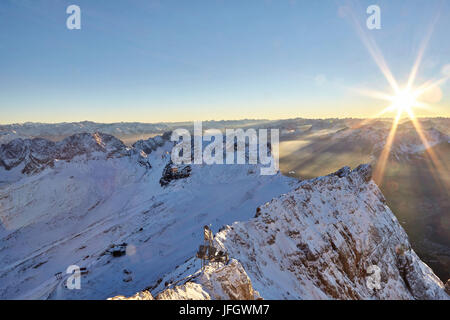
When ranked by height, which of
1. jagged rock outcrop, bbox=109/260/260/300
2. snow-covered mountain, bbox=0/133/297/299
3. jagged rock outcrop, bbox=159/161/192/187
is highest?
jagged rock outcrop, bbox=109/260/260/300

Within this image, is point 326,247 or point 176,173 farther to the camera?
point 176,173

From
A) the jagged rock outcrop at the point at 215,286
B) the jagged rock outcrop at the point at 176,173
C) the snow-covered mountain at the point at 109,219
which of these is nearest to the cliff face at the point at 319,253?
the jagged rock outcrop at the point at 215,286

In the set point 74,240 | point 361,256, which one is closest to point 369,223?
point 361,256

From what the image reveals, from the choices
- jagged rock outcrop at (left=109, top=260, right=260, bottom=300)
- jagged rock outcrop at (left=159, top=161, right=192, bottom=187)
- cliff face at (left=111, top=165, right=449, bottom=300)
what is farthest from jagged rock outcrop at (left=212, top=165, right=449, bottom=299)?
jagged rock outcrop at (left=159, top=161, right=192, bottom=187)

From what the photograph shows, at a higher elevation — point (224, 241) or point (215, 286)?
point (215, 286)

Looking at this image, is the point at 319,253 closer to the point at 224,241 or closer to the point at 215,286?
the point at 224,241

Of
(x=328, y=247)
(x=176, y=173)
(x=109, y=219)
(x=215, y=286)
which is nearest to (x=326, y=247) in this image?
(x=328, y=247)

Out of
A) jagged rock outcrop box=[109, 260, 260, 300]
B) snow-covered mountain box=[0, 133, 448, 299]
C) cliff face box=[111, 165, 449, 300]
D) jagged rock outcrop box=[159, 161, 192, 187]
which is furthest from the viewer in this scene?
jagged rock outcrop box=[159, 161, 192, 187]

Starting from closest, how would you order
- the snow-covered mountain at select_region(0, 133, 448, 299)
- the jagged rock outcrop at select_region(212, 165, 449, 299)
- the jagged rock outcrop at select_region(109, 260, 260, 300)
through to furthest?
the jagged rock outcrop at select_region(109, 260, 260, 300) → the snow-covered mountain at select_region(0, 133, 448, 299) → the jagged rock outcrop at select_region(212, 165, 449, 299)

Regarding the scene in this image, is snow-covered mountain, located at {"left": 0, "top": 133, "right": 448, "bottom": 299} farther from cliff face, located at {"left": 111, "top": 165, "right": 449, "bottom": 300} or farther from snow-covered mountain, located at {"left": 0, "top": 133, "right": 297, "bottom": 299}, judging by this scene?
snow-covered mountain, located at {"left": 0, "top": 133, "right": 297, "bottom": 299}

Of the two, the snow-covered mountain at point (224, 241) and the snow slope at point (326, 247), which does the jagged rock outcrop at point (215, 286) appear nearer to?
the snow-covered mountain at point (224, 241)
